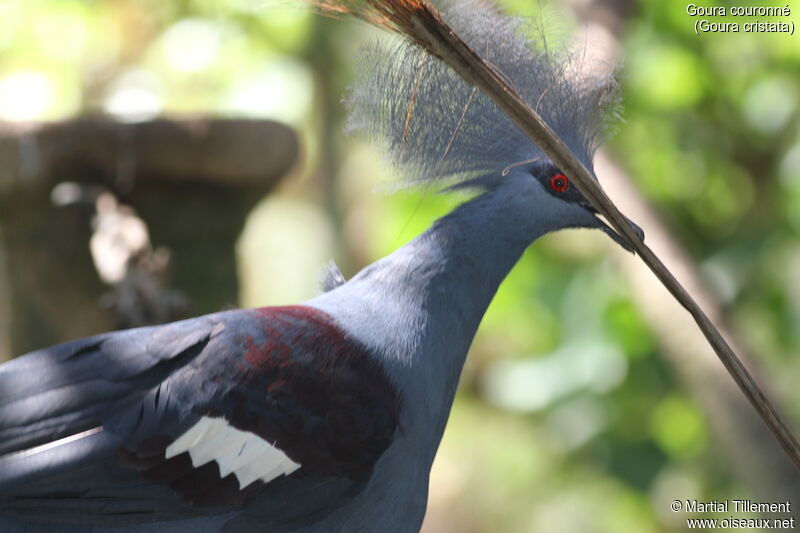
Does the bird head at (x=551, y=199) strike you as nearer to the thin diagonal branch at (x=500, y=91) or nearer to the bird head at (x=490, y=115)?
the bird head at (x=490, y=115)

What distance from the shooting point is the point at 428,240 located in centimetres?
120

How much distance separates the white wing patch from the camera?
107 cm

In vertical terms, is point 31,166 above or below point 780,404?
below

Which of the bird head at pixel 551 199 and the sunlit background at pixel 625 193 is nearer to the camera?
the bird head at pixel 551 199

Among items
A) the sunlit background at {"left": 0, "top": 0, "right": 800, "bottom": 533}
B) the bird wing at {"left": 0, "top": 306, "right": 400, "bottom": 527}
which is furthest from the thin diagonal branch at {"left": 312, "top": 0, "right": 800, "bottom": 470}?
the sunlit background at {"left": 0, "top": 0, "right": 800, "bottom": 533}

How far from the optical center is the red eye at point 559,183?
1.17 m

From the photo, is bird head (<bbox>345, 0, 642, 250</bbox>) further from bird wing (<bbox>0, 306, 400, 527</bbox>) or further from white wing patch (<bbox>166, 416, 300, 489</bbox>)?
white wing patch (<bbox>166, 416, 300, 489</bbox>)

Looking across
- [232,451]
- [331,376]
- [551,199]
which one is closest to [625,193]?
[551,199]

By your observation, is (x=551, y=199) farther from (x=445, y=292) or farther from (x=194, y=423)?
(x=194, y=423)

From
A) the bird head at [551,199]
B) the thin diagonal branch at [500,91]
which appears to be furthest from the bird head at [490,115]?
the thin diagonal branch at [500,91]

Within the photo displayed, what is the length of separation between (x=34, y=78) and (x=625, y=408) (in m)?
2.07

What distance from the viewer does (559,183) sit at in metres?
1.17

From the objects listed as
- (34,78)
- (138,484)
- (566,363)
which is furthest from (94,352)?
(566,363)

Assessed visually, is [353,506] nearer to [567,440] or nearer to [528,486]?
[567,440]
